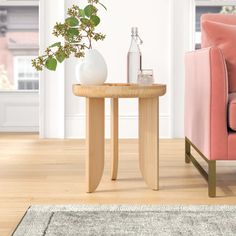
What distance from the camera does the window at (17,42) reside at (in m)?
5.30

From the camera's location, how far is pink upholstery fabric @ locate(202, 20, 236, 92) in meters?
3.06

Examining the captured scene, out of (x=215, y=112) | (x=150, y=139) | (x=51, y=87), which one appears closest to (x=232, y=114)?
(x=215, y=112)

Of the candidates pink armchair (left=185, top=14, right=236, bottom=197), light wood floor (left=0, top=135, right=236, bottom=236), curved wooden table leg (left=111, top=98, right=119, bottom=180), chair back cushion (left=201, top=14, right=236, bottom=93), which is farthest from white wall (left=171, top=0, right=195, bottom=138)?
pink armchair (left=185, top=14, right=236, bottom=197)

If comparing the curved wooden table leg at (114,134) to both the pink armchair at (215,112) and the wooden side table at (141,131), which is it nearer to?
the wooden side table at (141,131)

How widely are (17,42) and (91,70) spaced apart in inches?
110

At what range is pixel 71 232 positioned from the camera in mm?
2037

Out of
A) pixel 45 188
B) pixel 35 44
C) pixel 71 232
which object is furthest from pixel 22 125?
pixel 71 232

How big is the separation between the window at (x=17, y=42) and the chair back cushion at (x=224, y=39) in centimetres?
246

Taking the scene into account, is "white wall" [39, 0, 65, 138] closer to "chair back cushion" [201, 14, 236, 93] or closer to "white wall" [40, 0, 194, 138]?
"white wall" [40, 0, 194, 138]

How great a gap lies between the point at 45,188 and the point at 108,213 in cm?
64

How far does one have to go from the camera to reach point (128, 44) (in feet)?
15.9

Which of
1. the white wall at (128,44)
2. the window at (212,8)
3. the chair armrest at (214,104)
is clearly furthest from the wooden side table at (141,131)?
the window at (212,8)

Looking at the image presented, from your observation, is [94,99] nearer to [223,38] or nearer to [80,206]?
[80,206]

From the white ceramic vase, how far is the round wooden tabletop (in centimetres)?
11
